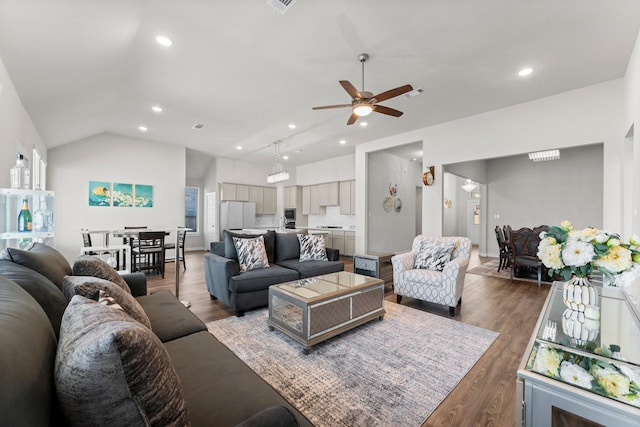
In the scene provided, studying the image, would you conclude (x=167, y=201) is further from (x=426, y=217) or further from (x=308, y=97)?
(x=426, y=217)

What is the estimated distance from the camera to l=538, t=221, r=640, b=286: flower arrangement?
1442mm

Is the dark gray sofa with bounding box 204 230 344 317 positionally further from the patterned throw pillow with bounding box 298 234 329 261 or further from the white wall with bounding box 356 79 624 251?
the white wall with bounding box 356 79 624 251

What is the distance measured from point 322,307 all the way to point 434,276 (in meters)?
1.65

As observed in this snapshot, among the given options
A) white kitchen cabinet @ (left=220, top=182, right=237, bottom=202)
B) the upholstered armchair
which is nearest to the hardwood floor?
the upholstered armchair

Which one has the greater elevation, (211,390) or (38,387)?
(38,387)

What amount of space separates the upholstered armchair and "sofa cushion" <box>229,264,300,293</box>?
140 centimetres

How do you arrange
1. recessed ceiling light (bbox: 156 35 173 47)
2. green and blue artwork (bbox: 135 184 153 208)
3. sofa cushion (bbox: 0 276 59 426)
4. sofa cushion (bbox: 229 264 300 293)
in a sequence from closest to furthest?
→ 1. sofa cushion (bbox: 0 276 59 426)
2. recessed ceiling light (bbox: 156 35 173 47)
3. sofa cushion (bbox: 229 264 300 293)
4. green and blue artwork (bbox: 135 184 153 208)

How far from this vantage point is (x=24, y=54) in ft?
7.84

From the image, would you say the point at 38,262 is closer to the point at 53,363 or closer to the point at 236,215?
the point at 53,363

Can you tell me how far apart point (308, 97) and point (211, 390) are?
397 cm

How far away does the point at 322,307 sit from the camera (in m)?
2.46

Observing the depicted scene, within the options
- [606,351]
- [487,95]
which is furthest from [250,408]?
[487,95]

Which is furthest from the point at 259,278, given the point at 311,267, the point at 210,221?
the point at 210,221

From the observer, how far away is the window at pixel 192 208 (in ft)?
29.4
